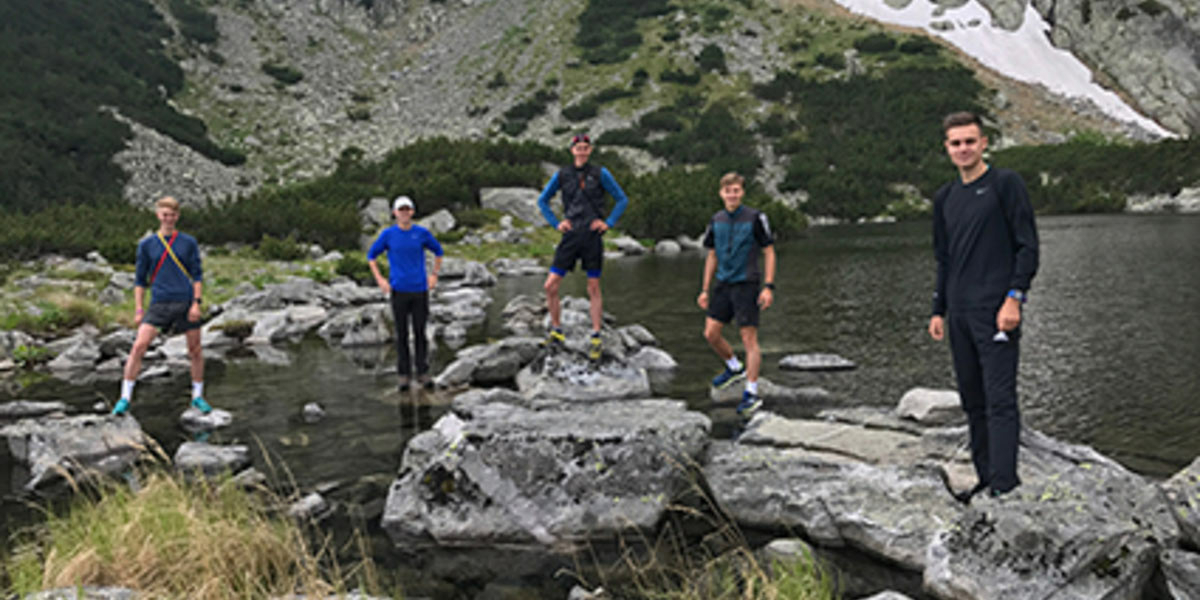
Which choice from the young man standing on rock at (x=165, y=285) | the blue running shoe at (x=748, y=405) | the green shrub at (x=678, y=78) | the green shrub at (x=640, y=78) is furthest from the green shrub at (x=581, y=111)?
the blue running shoe at (x=748, y=405)

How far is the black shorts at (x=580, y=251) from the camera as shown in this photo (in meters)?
9.37

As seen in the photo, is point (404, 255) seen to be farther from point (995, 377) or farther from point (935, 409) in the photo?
point (995, 377)

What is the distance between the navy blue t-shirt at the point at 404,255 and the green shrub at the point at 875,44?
85.6 metres

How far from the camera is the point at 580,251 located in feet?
31.0

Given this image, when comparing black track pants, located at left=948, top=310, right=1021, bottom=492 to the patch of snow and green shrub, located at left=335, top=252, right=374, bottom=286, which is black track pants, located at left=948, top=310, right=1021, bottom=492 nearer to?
green shrub, located at left=335, top=252, right=374, bottom=286

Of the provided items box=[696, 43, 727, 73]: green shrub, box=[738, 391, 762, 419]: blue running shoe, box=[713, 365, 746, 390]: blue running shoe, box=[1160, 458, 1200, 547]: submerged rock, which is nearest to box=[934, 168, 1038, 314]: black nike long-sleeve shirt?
box=[1160, 458, 1200, 547]: submerged rock

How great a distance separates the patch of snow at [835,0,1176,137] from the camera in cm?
11275

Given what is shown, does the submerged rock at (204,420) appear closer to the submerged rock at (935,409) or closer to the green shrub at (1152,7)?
the submerged rock at (935,409)

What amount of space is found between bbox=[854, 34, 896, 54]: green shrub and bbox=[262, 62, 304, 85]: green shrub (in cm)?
6406

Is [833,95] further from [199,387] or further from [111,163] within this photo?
[199,387]

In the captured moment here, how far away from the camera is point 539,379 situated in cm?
929

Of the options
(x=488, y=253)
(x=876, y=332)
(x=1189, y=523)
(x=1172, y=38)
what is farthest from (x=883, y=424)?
(x=1172, y=38)

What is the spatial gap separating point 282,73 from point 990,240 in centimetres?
8309

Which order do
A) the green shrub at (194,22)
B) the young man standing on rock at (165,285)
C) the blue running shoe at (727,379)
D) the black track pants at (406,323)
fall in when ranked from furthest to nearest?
the green shrub at (194,22), the black track pants at (406,323), the blue running shoe at (727,379), the young man standing on rock at (165,285)
